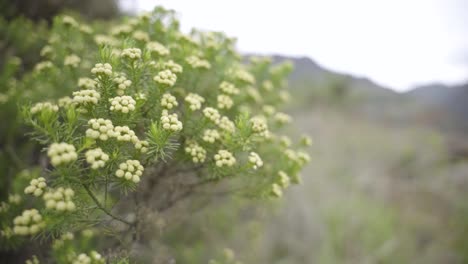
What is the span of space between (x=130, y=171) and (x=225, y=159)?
0.56 meters

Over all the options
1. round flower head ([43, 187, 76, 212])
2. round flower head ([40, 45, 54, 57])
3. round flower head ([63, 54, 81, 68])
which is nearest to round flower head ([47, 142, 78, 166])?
round flower head ([43, 187, 76, 212])

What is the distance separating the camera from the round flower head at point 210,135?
1734 mm

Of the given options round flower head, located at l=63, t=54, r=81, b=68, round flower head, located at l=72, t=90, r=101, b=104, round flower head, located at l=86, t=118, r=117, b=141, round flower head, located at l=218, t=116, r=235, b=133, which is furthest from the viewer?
round flower head, located at l=63, t=54, r=81, b=68

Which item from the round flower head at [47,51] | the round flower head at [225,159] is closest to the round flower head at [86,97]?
the round flower head at [225,159]

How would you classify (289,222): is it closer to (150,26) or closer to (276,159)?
(276,159)

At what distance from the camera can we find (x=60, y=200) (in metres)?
1.24

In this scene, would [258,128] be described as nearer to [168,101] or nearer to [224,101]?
[224,101]

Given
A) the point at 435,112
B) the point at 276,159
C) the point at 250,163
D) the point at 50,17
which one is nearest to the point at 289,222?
the point at 276,159

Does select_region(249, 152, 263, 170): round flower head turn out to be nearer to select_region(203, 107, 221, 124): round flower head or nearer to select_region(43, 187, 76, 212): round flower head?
select_region(203, 107, 221, 124): round flower head

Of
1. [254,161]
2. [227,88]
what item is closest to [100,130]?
[254,161]

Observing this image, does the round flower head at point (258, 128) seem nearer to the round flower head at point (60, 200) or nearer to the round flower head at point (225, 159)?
the round flower head at point (225, 159)

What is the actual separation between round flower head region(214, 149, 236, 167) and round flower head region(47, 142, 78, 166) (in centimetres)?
75

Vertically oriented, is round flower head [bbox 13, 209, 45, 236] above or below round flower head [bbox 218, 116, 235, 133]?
below

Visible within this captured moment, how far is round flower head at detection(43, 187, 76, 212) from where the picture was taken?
120 centimetres
